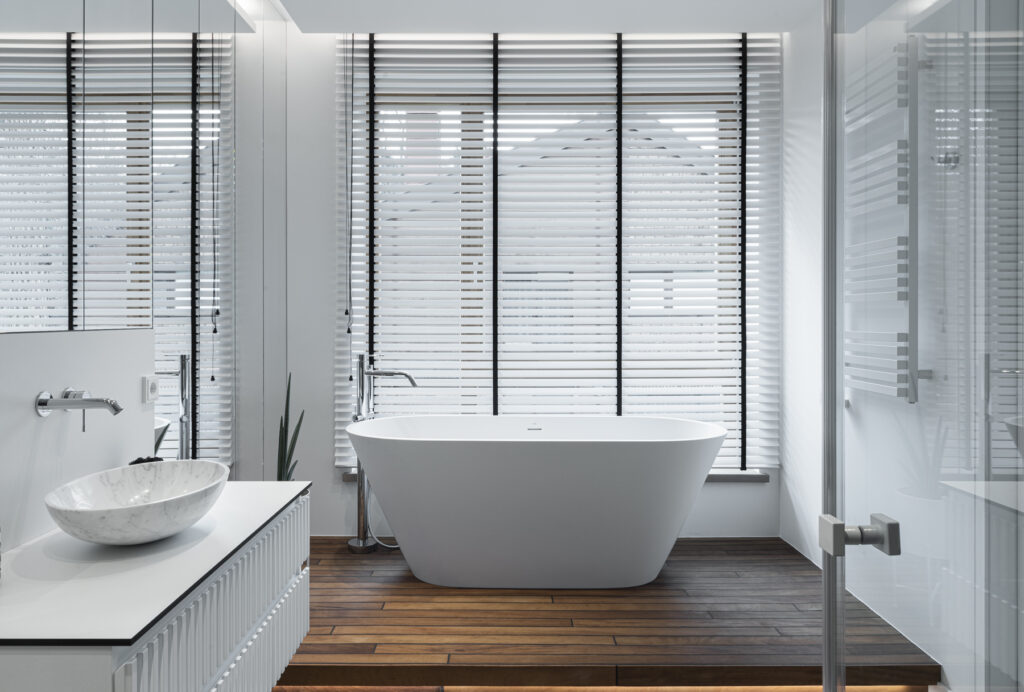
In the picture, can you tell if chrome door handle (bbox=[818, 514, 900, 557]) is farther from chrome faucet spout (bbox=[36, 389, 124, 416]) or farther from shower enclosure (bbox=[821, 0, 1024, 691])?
chrome faucet spout (bbox=[36, 389, 124, 416])

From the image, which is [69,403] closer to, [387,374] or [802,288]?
[387,374]

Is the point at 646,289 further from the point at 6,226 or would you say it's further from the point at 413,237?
the point at 6,226

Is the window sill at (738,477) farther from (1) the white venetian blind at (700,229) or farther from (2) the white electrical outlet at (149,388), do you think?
(2) the white electrical outlet at (149,388)

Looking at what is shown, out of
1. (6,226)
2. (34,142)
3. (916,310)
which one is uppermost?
(34,142)

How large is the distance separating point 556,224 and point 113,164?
240 centimetres

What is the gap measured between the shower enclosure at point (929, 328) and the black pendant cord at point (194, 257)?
233 cm

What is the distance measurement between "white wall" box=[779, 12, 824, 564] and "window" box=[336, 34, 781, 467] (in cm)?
10

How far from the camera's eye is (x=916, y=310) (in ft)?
2.97

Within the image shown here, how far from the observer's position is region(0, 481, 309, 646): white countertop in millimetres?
1105

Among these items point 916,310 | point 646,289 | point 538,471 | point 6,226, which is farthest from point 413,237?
point 916,310

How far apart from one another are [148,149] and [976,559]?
7.97ft

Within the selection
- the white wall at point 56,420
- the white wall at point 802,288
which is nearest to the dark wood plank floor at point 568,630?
the white wall at point 802,288

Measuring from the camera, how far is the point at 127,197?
214 centimetres

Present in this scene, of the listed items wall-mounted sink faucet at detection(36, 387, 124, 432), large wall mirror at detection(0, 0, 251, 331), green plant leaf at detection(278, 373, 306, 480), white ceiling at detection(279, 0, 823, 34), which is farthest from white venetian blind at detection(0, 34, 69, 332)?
white ceiling at detection(279, 0, 823, 34)
